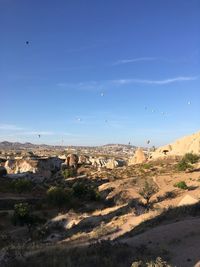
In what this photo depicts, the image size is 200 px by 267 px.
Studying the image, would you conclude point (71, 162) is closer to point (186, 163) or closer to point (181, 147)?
point (181, 147)

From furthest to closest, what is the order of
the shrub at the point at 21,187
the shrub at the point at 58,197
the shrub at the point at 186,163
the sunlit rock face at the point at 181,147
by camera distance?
the sunlit rock face at the point at 181,147 → the shrub at the point at 186,163 → the shrub at the point at 21,187 → the shrub at the point at 58,197

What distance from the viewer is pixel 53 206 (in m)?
50.8

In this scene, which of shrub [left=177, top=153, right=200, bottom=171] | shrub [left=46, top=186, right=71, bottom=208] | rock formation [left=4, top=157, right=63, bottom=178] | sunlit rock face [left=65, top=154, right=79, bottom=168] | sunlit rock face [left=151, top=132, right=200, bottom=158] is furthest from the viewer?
sunlit rock face [left=65, top=154, right=79, bottom=168]

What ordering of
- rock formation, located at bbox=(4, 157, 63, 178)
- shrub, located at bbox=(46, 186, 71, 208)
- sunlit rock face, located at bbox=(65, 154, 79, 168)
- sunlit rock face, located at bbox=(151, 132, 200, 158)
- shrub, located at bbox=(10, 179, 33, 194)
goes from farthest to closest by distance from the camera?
1. sunlit rock face, located at bbox=(65, 154, 79, 168)
2. sunlit rock face, located at bbox=(151, 132, 200, 158)
3. rock formation, located at bbox=(4, 157, 63, 178)
4. shrub, located at bbox=(10, 179, 33, 194)
5. shrub, located at bbox=(46, 186, 71, 208)

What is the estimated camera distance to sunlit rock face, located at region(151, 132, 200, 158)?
112581mm

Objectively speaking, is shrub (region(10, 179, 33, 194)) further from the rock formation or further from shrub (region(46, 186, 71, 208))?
the rock formation

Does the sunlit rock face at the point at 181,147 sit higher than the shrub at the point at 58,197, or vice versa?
the sunlit rock face at the point at 181,147

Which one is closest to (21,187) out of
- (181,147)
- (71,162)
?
(71,162)

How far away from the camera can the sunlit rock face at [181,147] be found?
4432 inches

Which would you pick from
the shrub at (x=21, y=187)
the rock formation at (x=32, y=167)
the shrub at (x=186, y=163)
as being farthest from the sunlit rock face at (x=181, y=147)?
the shrub at (x=21, y=187)

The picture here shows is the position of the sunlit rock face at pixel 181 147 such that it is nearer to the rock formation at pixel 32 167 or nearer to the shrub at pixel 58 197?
the rock formation at pixel 32 167

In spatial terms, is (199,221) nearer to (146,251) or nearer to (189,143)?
(146,251)

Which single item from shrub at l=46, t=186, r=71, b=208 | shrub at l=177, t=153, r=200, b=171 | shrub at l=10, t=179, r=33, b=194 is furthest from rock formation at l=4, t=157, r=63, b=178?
shrub at l=46, t=186, r=71, b=208

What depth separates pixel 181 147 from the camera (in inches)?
4688
